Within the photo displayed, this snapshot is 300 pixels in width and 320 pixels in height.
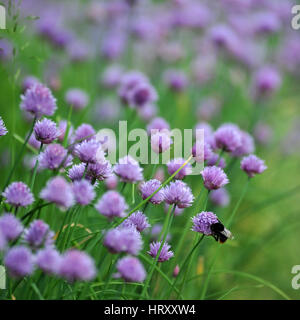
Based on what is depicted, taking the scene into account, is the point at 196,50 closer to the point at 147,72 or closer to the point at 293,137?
the point at 147,72

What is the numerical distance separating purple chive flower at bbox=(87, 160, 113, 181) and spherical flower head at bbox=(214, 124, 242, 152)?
36cm

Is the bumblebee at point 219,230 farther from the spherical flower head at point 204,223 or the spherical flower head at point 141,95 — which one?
the spherical flower head at point 141,95

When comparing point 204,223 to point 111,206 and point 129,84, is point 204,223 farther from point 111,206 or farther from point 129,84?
point 129,84

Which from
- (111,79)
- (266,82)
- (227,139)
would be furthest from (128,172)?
(266,82)

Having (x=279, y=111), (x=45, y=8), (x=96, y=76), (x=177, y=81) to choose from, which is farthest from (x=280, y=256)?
(x=45, y=8)

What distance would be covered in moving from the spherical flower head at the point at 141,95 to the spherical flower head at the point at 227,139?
361 mm

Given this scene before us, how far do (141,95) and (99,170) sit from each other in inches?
24.3

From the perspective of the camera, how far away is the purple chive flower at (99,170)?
839 mm

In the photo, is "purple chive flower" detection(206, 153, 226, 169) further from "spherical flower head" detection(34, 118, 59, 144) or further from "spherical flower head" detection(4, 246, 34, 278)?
"spherical flower head" detection(4, 246, 34, 278)

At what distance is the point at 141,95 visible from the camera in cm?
141

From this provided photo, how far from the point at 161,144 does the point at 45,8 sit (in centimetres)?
350

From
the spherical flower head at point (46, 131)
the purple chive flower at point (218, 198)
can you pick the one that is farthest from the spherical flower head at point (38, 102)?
the purple chive flower at point (218, 198)

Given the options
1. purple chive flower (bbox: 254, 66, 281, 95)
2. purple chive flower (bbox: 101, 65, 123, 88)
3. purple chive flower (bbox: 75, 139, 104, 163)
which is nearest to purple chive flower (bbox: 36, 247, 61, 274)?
purple chive flower (bbox: 75, 139, 104, 163)
